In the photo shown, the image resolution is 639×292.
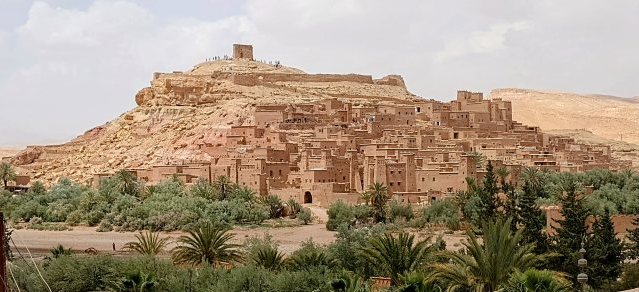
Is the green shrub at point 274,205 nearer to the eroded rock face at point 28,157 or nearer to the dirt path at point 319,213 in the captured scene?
the dirt path at point 319,213

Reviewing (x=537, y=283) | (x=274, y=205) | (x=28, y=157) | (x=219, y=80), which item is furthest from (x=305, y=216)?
(x=28, y=157)

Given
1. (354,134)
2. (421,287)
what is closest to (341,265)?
(421,287)

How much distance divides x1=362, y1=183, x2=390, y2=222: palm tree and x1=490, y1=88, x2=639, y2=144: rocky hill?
49969 millimetres

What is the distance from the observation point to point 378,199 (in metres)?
34.7

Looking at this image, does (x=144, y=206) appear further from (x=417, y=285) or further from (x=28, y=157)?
(x=417, y=285)

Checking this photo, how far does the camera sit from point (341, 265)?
797 inches

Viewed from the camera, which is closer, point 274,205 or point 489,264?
point 489,264

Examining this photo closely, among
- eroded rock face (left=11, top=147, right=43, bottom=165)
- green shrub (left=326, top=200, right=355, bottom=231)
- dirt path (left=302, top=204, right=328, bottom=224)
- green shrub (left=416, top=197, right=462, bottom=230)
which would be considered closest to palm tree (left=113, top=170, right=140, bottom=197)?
dirt path (left=302, top=204, right=328, bottom=224)

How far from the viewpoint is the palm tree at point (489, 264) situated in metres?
15.4

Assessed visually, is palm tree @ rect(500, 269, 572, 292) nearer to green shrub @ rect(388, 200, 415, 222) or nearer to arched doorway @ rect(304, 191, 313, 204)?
green shrub @ rect(388, 200, 415, 222)

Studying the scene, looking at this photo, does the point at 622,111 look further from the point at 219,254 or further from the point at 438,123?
the point at 219,254

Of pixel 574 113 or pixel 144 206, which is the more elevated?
pixel 574 113

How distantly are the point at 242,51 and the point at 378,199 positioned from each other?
36.7 m

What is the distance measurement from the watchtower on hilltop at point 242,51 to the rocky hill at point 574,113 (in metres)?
30.6
